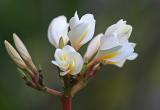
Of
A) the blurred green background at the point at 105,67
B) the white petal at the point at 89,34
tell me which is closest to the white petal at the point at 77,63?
the white petal at the point at 89,34

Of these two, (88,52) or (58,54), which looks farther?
(88,52)

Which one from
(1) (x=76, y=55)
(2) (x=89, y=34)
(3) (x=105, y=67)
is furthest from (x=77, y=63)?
(3) (x=105, y=67)

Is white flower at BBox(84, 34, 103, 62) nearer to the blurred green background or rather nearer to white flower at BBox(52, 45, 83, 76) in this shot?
white flower at BBox(52, 45, 83, 76)

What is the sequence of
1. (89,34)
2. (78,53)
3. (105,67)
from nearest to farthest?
(78,53) < (89,34) < (105,67)

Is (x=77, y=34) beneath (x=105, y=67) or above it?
beneath

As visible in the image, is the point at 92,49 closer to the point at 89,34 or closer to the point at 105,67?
the point at 89,34

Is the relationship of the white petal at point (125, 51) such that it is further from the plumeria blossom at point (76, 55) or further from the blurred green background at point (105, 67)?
the blurred green background at point (105, 67)

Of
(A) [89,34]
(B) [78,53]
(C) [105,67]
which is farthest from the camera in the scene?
(C) [105,67]

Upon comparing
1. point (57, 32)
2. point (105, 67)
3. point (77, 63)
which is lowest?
point (77, 63)

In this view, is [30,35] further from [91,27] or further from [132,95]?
[91,27]
